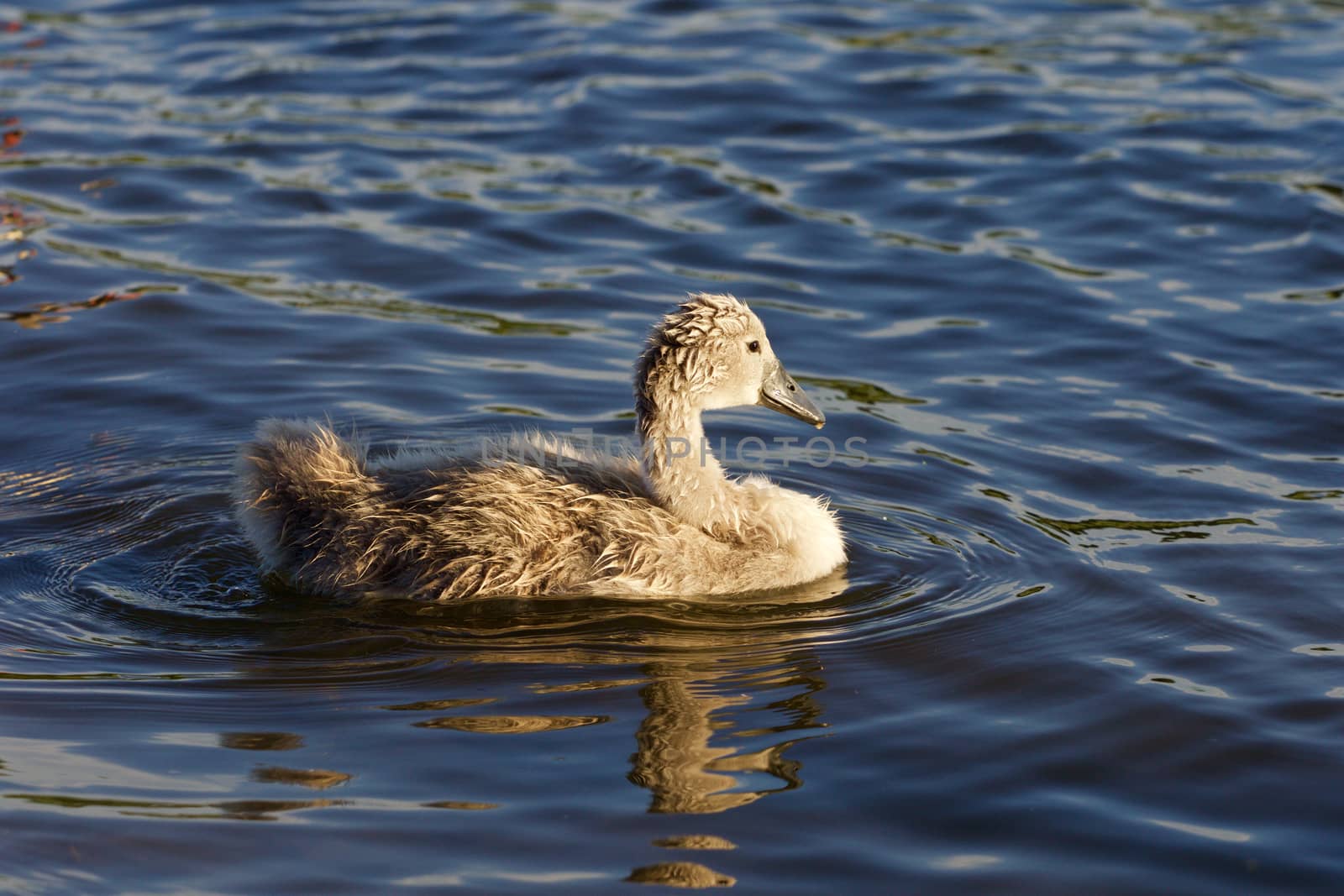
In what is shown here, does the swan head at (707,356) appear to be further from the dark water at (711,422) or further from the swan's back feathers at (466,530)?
the dark water at (711,422)

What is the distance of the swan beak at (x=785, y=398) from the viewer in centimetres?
806

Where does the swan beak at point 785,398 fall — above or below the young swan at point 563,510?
above

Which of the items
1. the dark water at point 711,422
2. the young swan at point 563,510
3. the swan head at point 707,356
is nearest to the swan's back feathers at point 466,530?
the young swan at point 563,510

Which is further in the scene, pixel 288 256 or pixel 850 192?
pixel 850 192

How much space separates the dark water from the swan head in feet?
3.33

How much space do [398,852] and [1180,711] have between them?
3.05 m

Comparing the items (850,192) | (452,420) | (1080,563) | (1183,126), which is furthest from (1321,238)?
(452,420)

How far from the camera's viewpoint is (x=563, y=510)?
7523mm

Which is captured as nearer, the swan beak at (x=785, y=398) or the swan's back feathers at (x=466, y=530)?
the swan's back feathers at (x=466, y=530)

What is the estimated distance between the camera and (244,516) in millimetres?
7676

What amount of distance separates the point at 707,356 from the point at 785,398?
658 mm

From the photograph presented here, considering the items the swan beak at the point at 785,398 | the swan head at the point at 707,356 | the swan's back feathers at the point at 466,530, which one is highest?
the swan head at the point at 707,356

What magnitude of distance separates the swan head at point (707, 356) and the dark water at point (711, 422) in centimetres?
101

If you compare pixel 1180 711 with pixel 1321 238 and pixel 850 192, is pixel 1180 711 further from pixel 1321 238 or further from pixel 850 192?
pixel 850 192
